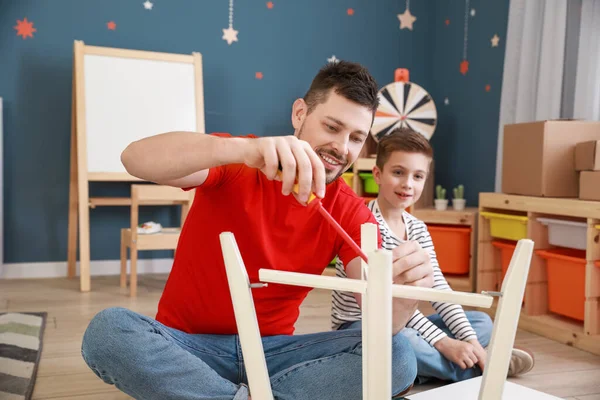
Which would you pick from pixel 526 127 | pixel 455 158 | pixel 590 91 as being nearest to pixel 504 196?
pixel 526 127

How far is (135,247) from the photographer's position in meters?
2.63

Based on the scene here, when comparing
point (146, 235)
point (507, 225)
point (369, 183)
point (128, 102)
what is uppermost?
point (128, 102)

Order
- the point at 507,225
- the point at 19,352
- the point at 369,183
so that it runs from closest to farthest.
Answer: the point at 19,352 < the point at 507,225 < the point at 369,183

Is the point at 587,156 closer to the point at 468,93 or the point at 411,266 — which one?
the point at 468,93

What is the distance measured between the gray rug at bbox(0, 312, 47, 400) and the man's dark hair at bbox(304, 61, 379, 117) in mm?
944

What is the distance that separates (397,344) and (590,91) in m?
1.77

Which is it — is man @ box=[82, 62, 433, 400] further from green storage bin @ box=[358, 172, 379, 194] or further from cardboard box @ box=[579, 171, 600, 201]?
green storage bin @ box=[358, 172, 379, 194]

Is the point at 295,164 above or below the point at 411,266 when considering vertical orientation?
above

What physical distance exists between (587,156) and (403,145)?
2.55ft

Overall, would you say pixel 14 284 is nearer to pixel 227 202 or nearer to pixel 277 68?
pixel 277 68

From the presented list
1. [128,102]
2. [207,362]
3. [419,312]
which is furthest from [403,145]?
[128,102]

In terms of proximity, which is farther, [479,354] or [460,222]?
[460,222]

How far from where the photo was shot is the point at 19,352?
Result: 1.70 meters

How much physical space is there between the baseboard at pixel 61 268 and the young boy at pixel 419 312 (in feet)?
5.98
